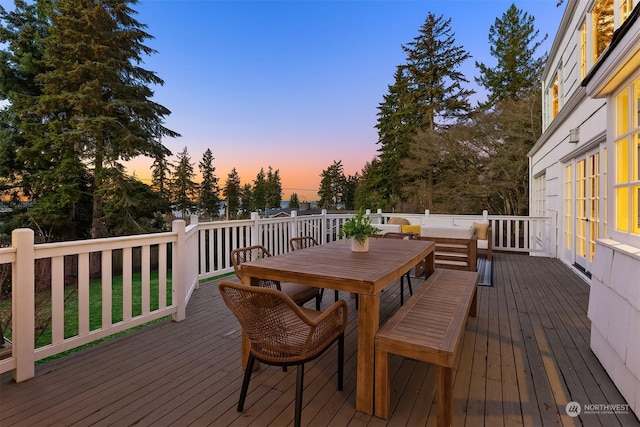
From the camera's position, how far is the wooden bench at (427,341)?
1.46 metres

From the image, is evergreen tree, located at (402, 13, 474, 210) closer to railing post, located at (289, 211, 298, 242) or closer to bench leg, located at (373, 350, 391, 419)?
railing post, located at (289, 211, 298, 242)

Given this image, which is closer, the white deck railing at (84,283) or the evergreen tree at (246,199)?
the white deck railing at (84,283)

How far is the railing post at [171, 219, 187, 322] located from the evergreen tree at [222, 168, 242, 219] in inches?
1384

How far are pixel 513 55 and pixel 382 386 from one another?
19235 mm

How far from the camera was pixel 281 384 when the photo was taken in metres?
1.97

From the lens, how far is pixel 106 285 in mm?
2412

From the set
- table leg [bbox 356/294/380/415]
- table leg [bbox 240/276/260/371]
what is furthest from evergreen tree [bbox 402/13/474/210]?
table leg [bbox 356/294/380/415]

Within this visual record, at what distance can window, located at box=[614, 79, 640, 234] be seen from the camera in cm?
197

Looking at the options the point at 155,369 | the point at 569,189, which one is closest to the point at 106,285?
the point at 155,369

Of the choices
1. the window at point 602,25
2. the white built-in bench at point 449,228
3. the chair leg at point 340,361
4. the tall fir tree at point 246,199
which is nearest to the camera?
the chair leg at point 340,361

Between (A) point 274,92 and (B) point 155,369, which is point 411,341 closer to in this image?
(B) point 155,369

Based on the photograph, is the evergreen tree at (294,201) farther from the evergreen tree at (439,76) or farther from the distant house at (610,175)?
the distant house at (610,175)

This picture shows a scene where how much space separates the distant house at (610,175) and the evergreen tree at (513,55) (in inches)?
495

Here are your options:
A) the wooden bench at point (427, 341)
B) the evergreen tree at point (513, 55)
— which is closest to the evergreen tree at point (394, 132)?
the evergreen tree at point (513, 55)
